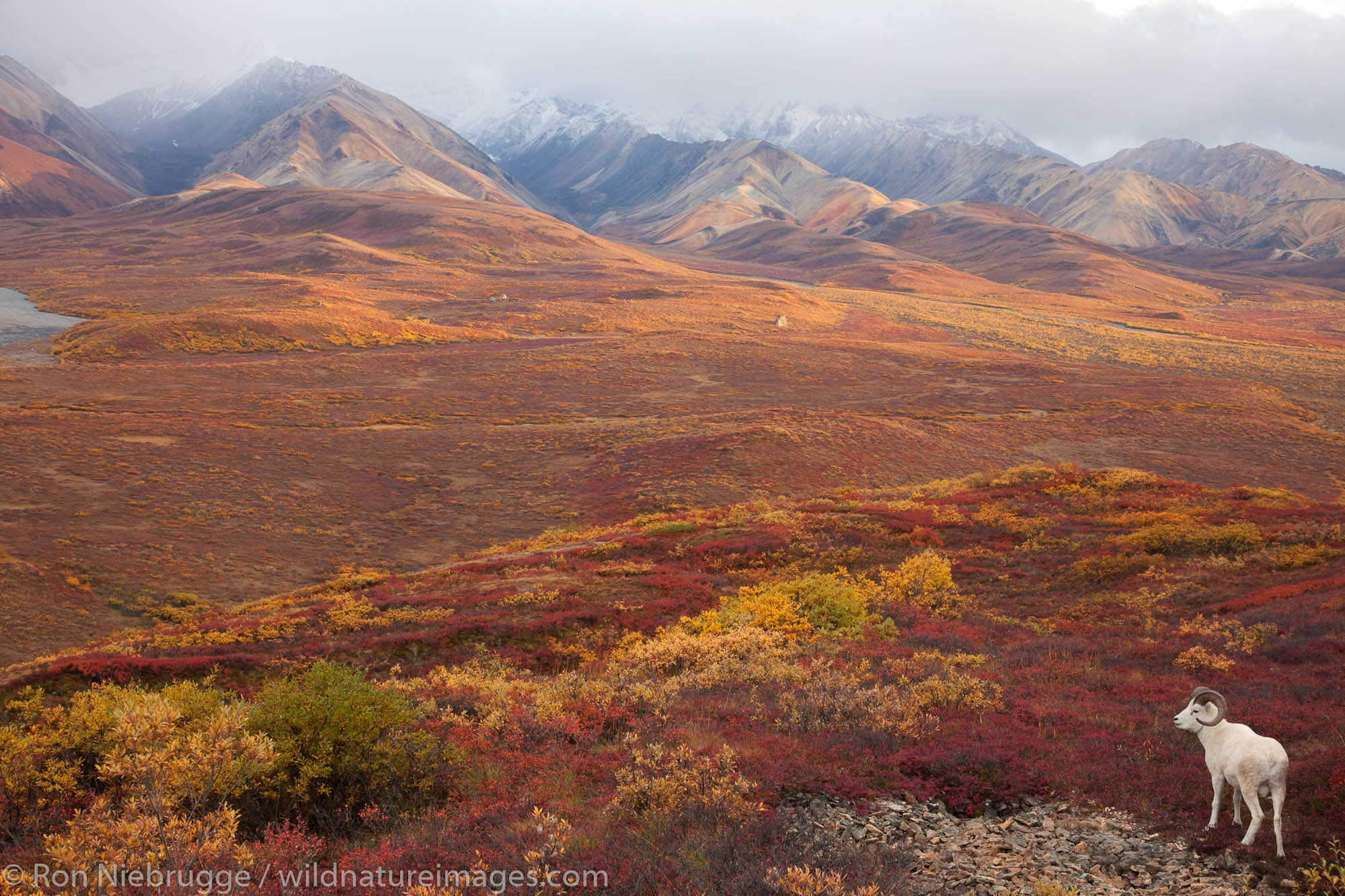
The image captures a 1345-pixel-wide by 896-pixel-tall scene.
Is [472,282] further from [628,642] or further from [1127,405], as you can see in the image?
[628,642]

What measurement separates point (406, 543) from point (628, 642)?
17.6 metres

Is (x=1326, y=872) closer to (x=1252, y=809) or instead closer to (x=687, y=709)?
(x=1252, y=809)

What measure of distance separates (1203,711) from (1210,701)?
12cm

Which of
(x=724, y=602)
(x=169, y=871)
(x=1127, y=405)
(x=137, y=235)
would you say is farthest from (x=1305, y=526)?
(x=137, y=235)

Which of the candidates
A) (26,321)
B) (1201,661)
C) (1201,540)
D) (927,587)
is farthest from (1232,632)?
(26,321)

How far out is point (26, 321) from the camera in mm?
83250

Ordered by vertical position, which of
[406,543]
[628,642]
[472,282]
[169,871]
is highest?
[472,282]

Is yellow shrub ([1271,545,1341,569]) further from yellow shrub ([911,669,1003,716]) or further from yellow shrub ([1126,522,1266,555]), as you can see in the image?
yellow shrub ([911,669,1003,716])

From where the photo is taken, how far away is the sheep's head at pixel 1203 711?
715cm

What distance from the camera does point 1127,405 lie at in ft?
188

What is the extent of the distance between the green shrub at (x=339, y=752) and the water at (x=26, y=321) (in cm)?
8734

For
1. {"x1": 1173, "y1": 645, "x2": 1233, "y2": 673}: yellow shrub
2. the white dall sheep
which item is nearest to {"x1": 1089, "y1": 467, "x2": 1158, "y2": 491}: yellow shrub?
{"x1": 1173, "y1": 645, "x2": 1233, "y2": 673}: yellow shrub

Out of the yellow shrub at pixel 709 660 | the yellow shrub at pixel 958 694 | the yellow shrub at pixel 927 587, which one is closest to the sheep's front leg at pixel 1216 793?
the yellow shrub at pixel 958 694

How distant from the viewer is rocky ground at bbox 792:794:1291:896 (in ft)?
20.0
